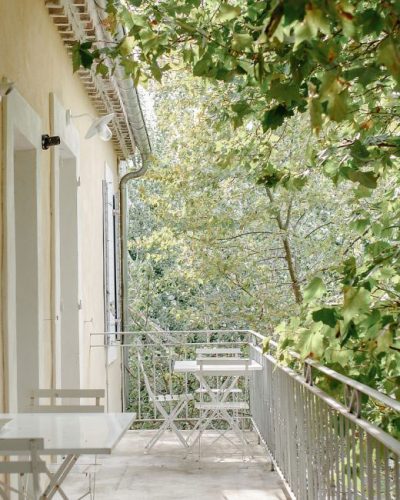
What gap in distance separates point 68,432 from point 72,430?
0.06 metres

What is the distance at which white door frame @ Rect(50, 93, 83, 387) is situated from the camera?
6.36 meters

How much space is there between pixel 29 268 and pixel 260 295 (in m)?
8.27

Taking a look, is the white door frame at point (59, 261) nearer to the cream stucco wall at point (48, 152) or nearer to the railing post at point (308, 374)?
the cream stucco wall at point (48, 152)

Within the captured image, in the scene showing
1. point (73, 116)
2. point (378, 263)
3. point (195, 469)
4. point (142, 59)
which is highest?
point (73, 116)

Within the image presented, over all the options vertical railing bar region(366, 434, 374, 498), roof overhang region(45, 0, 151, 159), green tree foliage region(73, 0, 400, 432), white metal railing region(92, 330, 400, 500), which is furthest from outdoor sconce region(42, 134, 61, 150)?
vertical railing bar region(366, 434, 374, 498)

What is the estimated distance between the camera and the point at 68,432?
11.9 ft

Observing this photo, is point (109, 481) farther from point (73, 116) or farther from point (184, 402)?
point (73, 116)

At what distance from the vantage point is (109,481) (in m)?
6.73

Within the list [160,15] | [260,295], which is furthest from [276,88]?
[260,295]

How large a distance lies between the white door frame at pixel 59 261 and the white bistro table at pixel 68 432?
2144mm

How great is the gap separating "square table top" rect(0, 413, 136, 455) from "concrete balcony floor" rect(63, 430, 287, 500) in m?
2.20

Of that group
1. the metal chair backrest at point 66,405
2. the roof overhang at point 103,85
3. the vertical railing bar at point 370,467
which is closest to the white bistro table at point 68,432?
the metal chair backrest at point 66,405

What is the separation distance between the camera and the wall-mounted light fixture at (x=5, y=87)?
4477 millimetres

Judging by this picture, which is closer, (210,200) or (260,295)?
(210,200)
